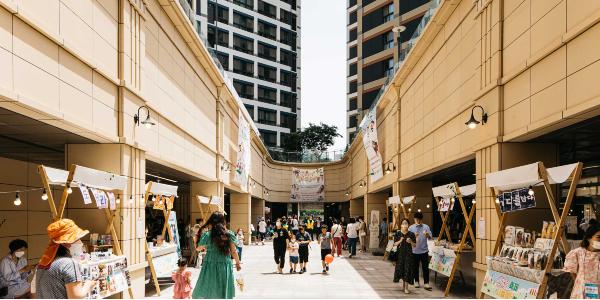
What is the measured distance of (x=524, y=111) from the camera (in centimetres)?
1056

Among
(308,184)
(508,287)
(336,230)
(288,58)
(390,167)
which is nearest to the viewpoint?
(508,287)

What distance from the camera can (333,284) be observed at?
16.2m

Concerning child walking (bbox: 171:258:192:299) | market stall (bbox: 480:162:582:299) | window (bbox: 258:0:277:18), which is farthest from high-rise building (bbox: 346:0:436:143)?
child walking (bbox: 171:258:192:299)

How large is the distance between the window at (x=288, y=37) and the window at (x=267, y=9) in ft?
7.66

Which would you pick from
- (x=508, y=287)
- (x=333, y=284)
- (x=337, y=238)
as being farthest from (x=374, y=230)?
(x=508, y=287)

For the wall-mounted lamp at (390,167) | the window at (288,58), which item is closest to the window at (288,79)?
the window at (288,58)

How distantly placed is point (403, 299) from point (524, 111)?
5291 mm

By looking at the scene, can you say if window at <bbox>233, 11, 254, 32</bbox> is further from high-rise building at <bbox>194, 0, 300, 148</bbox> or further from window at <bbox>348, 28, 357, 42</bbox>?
window at <bbox>348, 28, 357, 42</bbox>

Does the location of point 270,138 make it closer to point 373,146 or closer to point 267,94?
point 267,94

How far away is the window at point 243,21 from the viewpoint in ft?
228

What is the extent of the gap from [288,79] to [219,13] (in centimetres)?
1315

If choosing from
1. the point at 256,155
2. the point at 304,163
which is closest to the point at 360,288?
the point at 256,155

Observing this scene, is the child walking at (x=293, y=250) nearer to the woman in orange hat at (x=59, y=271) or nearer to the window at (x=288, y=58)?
the woman in orange hat at (x=59, y=271)

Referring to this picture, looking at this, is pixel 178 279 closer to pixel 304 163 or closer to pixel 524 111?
pixel 524 111
